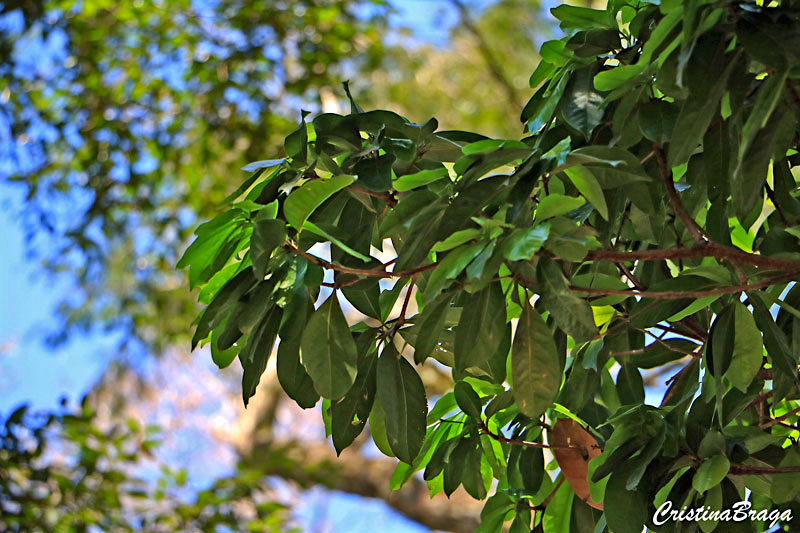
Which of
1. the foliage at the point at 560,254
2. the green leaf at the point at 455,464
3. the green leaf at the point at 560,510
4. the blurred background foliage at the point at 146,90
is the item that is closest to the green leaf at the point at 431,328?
the foliage at the point at 560,254

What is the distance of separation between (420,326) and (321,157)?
14 cm

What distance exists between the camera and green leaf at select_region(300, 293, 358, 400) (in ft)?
1.87

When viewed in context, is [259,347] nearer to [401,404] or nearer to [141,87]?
[401,404]

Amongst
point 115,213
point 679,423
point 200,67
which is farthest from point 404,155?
point 115,213

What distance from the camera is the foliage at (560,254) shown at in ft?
1.66

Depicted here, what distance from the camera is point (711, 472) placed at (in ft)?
2.05

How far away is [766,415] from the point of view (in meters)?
0.78

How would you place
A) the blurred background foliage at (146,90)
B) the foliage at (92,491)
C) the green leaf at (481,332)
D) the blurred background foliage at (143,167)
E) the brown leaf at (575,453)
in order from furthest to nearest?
the blurred background foliage at (146,90)
the blurred background foliage at (143,167)
the foliage at (92,491)
the brown leaf at (575,453)
the green leaf at (481,332)

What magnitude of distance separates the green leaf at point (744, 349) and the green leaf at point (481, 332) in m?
0.20

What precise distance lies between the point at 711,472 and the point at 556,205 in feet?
0.84

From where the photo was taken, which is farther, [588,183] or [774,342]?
[774,342]

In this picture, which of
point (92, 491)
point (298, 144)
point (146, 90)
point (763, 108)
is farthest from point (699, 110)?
point (146, 90)

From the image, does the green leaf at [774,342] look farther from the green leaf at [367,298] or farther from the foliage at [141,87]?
the foliage at [141,87]

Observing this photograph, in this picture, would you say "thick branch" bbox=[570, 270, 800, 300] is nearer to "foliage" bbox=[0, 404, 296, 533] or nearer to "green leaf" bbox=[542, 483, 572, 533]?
"green leaf" bbox=[542, 483, 572, 533]
